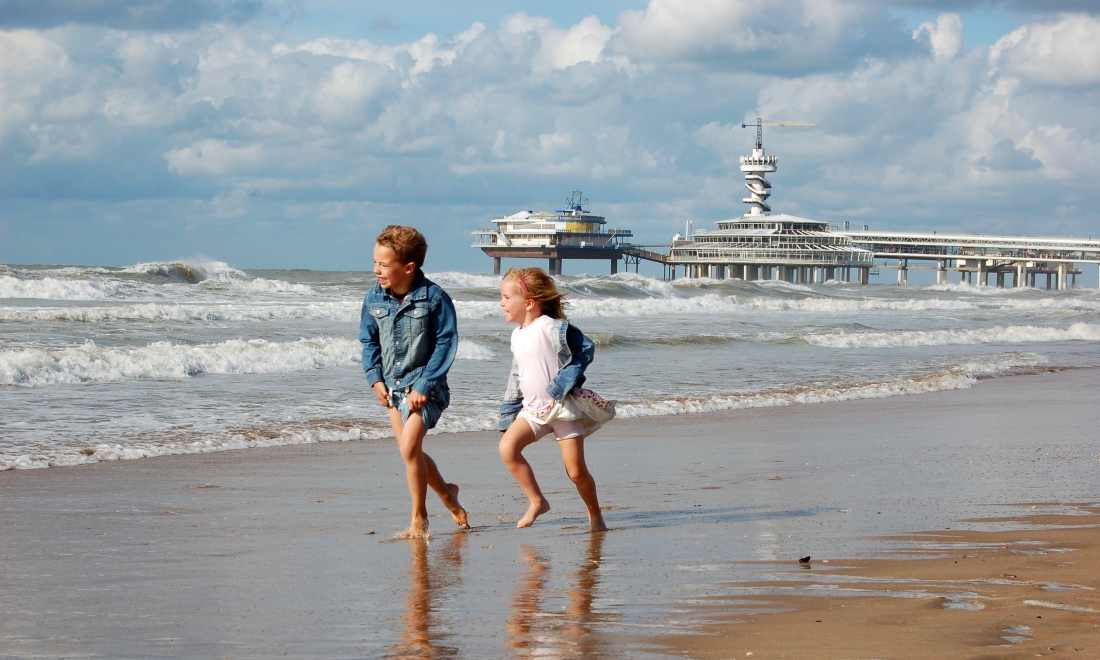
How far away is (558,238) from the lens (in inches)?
3728

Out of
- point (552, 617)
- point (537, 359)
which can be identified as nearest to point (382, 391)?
point (537, 359)

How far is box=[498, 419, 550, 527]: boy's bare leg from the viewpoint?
4.79m

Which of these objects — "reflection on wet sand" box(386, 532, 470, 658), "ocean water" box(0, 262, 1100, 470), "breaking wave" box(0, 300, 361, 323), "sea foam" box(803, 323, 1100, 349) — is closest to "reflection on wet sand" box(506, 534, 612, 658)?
"reflection on wet sand" box(386, 532, 470, 658)

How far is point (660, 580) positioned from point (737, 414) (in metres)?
7.38

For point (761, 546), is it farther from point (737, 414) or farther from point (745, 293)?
point (745, 293)

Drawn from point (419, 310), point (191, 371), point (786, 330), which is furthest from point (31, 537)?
point (786, 330)

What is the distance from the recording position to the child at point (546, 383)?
4695mm

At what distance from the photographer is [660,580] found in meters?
3.69

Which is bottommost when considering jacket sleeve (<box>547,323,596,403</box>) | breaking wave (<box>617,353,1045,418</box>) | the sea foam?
breaking wave (<box>617,353,1045,418</box>)

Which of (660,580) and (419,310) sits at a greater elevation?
(419,310)

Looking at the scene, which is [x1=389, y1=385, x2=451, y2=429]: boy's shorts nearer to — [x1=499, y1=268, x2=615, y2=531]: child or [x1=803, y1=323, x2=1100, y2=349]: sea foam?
[x1=499, y1=268, x2=615, y2=531]: child

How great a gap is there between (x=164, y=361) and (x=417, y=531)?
10.1 m

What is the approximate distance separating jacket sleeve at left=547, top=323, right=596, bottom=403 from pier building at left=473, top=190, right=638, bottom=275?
89.5 m

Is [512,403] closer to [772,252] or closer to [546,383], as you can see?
[546,383]
